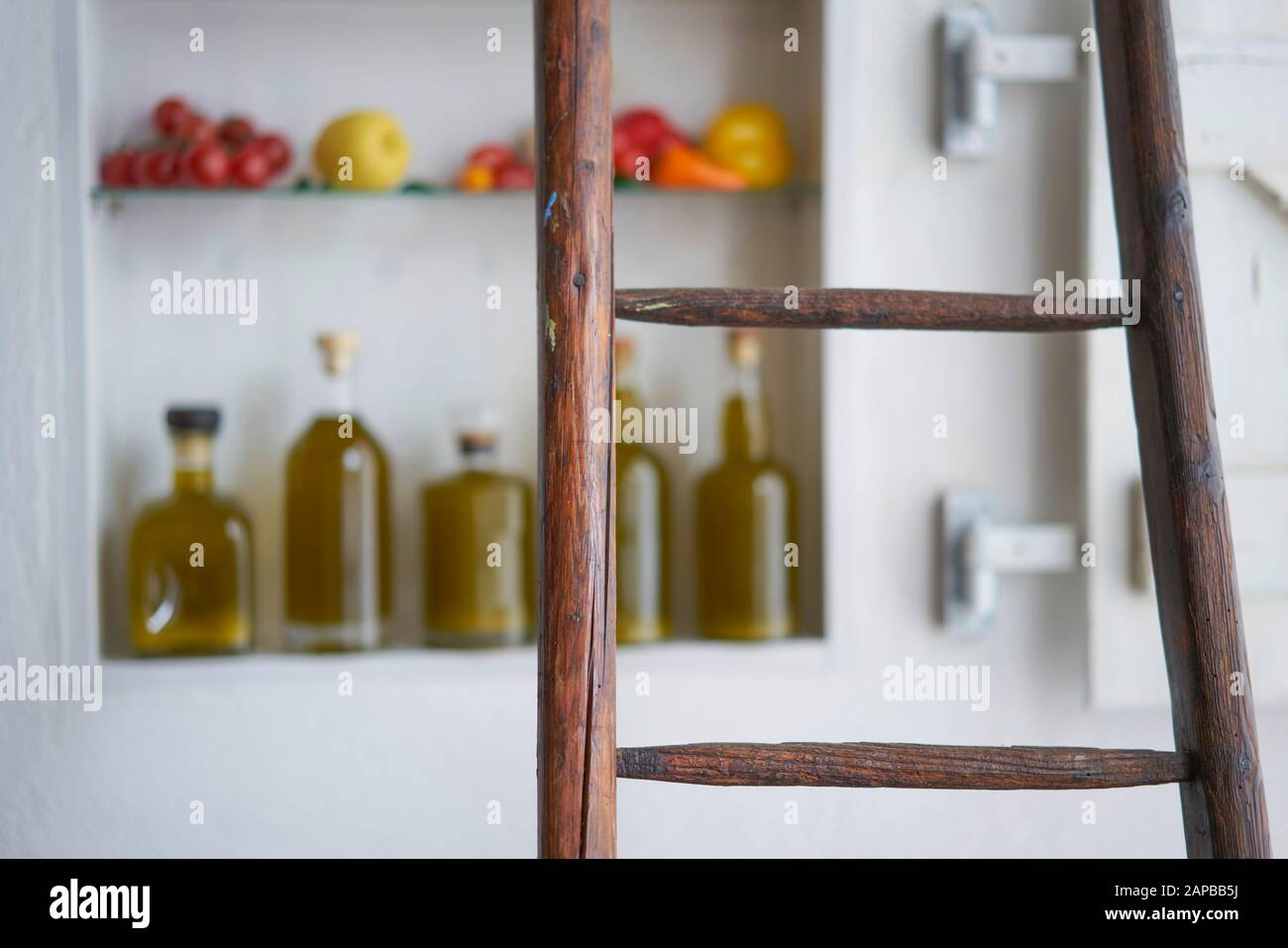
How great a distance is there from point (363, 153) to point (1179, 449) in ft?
2.34

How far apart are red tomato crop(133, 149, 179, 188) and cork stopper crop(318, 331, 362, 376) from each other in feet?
0.60

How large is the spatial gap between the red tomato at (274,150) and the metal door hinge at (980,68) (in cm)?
60

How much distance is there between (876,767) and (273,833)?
68 centimetres

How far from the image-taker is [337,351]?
40.4 inches

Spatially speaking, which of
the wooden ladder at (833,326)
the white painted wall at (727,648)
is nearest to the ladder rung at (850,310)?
the wooden ladder at (833,326)

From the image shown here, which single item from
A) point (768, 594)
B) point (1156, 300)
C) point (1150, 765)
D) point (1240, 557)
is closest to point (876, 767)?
point (1150, 765)

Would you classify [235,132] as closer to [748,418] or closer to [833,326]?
[748,418]

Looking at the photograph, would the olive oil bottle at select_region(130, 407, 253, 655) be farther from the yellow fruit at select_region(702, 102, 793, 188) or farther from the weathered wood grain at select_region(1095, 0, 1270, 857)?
the weathered wood grain at select_region(1095, 0, 1270, 857)

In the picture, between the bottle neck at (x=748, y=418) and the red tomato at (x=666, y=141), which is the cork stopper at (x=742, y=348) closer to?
the bottle neck at (x=748, y=418)

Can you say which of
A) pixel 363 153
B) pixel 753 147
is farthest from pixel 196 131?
pixel 753 147

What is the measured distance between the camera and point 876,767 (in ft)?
1.83

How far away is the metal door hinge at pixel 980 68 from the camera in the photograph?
3.55 ft

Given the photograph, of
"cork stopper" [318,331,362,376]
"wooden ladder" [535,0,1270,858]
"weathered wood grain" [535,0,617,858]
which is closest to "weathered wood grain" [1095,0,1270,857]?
"wooden ladder" [535,0,1270,858]

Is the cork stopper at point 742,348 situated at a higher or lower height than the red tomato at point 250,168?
lower
